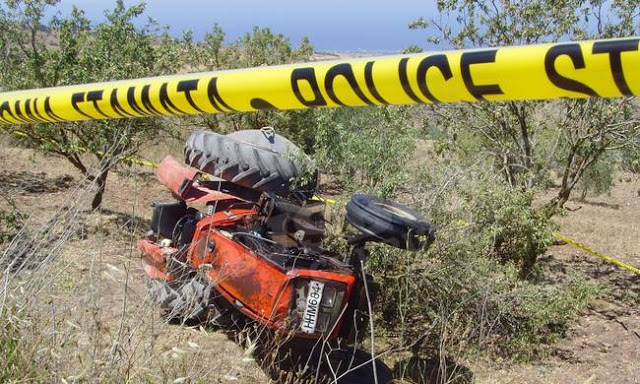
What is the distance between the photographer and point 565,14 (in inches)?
313

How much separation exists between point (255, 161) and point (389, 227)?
1.58m

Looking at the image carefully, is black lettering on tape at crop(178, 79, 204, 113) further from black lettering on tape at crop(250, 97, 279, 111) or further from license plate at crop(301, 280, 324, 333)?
license plate at crop(301, 280, 324, 333)

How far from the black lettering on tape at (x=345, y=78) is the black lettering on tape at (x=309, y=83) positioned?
0.11 ft

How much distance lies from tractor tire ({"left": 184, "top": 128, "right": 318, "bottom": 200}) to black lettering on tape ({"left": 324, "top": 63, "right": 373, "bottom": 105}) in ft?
10.0

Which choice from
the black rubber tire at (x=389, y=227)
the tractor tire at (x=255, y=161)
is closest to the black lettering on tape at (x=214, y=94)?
the black rubber tire at (x=389, y=227)

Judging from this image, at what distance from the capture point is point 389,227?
394cm

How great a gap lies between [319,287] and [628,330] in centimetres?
424

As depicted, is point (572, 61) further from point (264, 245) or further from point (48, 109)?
point (264, 245)

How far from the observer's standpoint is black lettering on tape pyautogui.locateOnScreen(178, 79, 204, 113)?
242 cm

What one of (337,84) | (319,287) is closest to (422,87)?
(337,84)

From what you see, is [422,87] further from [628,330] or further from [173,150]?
[173,150]

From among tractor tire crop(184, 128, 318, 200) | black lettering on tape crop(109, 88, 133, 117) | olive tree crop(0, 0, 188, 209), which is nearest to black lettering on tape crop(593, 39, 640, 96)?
black lettering on tape crop(109, 88, 133, 117)

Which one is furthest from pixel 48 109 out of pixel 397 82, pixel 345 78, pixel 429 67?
pixel 429 67

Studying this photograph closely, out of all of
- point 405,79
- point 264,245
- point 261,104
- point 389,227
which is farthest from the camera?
point 264,245
